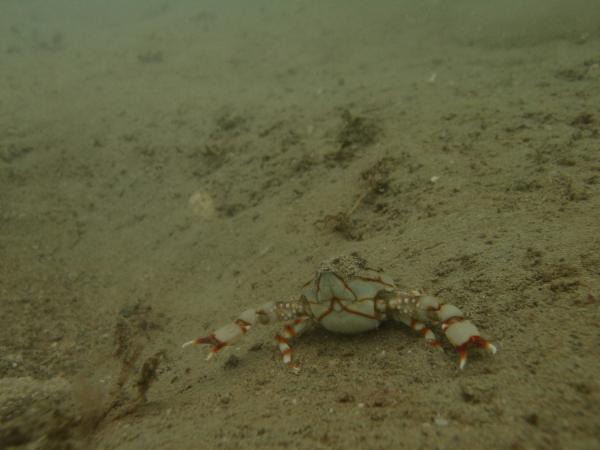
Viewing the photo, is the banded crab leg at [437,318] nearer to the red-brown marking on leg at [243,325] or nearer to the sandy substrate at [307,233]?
the sandy substrate at [307,233]

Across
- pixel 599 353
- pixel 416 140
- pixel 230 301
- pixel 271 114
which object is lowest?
pixel 230 301

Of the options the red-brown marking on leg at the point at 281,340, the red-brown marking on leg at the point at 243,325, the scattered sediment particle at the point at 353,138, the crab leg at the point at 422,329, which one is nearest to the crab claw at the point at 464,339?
the crab leg at the point at 422,329

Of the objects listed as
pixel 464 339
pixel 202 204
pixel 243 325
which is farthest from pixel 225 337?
pixel 202 204

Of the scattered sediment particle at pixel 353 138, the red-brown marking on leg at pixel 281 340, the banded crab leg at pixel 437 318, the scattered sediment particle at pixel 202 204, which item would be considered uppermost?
the scattered sediment particle at pixel 353 138

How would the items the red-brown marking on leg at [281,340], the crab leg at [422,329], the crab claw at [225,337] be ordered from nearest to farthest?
the crab leg at [422,329], the red-brown marking on leg at [281,340], the crab claw at [225,337]

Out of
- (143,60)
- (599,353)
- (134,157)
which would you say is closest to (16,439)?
(599,353)

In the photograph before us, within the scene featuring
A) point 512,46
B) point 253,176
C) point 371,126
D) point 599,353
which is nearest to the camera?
point 599,353

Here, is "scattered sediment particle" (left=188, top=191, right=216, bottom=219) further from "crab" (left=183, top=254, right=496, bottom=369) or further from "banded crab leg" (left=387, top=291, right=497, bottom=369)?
"banded crab leg" (left=387, top=291, right=497, bottom=369)

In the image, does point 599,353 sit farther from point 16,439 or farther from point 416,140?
point 416,140
